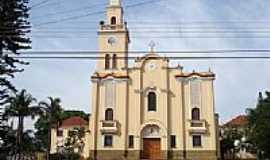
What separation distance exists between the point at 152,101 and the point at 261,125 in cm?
1361

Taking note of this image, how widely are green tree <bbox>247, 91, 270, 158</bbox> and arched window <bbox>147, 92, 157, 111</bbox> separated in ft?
34.8

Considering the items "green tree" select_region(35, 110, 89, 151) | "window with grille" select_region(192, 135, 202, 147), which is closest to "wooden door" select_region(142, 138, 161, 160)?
"window with grille" select_region(192, 135, 202, 147)

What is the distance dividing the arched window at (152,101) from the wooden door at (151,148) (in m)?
3.27

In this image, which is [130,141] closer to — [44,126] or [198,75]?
[198,75]

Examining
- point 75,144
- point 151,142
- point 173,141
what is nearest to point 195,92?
point 173,141

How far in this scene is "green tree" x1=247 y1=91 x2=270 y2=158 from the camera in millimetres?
37500

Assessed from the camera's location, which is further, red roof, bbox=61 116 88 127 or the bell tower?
red roof, bbox=61 116 88 127

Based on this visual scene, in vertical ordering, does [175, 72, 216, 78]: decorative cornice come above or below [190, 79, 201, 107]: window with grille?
above

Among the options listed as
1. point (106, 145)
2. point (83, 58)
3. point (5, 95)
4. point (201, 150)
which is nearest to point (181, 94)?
point (201, 150)

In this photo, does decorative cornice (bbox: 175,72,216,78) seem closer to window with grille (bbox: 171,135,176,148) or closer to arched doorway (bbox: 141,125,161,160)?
arched doorway (bbox: 141,125,161,160)

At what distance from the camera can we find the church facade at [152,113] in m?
46.3

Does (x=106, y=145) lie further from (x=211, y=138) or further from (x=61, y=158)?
(x=211, y=138)

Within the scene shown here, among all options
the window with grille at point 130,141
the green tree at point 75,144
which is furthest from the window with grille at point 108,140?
the green tree at point 75,144

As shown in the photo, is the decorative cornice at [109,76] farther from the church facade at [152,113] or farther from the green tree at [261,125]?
the green tree at [261,125]
